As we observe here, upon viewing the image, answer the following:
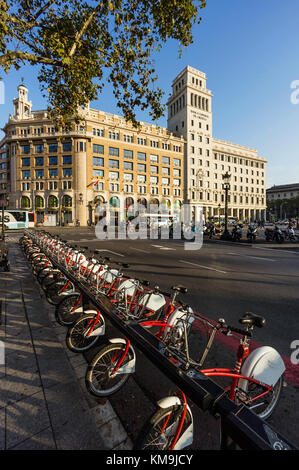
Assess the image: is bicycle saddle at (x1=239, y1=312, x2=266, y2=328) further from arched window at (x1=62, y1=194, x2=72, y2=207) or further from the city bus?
arched window at (x1=62, y1=194, x2=72, y2=207)

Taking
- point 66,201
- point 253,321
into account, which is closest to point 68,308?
point 253,321

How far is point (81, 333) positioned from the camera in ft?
10.5

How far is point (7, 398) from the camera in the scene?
2.26m

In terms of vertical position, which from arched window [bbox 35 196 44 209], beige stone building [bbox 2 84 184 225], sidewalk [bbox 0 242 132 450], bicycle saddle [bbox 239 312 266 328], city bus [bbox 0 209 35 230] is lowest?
sidewalk [bbox 0 242 132 450]

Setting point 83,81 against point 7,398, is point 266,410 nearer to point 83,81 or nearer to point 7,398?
point 7,398

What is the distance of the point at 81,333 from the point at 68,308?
103 centimetres

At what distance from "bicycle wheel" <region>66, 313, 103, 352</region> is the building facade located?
41839 millimetres

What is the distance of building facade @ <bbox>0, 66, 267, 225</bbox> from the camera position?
46531 mm

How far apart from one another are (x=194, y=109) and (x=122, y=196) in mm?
34004

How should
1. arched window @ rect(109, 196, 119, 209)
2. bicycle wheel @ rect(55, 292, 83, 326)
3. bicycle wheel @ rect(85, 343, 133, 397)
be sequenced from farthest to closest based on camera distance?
1. arched window @ rect(109, 196, 119, 209)
2. bicycle wheel @ rect(55, 292, 83, 326)
3. bicycle wheel @ rect(85, 343, 133, 397)

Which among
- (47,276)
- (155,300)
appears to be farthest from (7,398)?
(47,276)

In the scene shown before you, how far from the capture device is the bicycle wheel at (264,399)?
2045mm

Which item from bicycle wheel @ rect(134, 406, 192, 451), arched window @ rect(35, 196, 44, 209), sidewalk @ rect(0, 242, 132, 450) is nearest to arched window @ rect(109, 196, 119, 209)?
arched window @ rect(35, 196, 44, 209)

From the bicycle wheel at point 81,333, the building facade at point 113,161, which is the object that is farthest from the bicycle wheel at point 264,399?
the building facade at point 113,161
